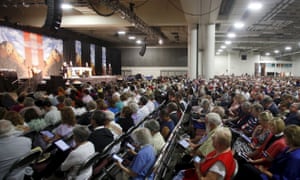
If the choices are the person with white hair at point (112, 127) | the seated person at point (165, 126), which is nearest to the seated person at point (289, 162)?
the seated person at point (165, 126)

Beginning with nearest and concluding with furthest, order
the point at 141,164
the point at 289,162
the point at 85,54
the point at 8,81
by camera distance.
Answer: the point at 289,162
the point at 141,164
the point at 8,81
the point at 85,54

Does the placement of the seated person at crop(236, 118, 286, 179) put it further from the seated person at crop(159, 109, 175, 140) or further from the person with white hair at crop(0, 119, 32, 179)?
the person with white hair at crop(0, 119, 32, 179)

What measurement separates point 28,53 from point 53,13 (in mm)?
8155

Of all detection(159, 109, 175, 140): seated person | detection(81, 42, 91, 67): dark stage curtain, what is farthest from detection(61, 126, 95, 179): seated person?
detection(81, 42, 91, 67): dark stage curtain

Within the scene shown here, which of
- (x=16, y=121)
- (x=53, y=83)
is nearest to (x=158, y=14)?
(x=53, y=83)

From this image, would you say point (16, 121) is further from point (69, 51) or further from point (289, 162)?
point (69, 51)

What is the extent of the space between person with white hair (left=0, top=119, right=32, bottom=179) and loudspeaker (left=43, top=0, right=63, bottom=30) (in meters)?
5.30

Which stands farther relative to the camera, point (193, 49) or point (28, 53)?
point (193, 49)

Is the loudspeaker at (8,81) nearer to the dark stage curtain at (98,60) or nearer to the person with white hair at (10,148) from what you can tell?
the person with white hair at (10,148)

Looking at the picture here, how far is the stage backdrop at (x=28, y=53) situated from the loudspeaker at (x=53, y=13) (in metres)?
6.04

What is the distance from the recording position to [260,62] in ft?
131

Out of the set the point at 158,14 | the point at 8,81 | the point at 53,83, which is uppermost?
the point at 158,14

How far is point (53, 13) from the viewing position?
25.6 feet

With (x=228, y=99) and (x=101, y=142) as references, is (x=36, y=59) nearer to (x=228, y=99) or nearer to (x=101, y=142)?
(x=228, y=99)
